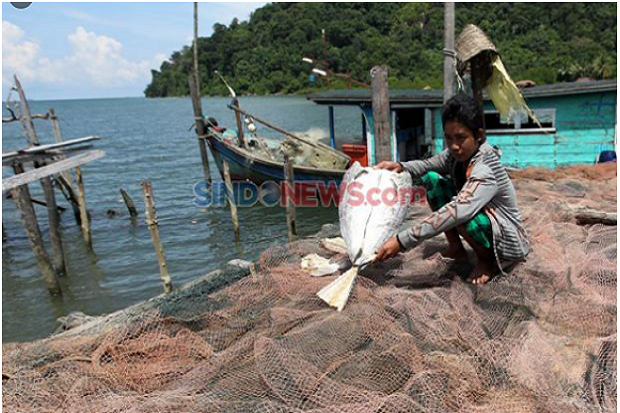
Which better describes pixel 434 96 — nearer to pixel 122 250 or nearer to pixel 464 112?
pixel 122 250

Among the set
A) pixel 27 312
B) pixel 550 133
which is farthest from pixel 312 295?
pixel 550 133

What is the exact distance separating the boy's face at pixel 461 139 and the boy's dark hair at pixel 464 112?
0.03 meters

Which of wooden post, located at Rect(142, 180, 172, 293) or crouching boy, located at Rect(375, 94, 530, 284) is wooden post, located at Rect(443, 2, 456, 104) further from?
wooden post, located at Rect(142, 180, 172, 293)

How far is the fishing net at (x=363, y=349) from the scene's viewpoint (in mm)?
2125

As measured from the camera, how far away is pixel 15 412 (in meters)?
2.21

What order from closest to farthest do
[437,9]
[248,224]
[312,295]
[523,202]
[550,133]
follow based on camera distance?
[312,295] < [523,202] < [550,133] < [248,224] < [437,9]

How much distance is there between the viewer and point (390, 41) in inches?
2391

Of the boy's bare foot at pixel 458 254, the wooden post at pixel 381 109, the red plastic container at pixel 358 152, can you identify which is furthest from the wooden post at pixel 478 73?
the red plastic container at pixel 358 152

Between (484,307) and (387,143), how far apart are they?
3.69 metres

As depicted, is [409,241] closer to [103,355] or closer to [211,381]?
[211,381]

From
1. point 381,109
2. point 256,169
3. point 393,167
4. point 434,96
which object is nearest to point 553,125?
point 434,96

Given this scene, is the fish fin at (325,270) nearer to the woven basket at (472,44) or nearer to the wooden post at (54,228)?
the woven basket at (472,44)

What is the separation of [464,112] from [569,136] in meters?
9.22

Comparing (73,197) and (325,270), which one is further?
(73,197)
